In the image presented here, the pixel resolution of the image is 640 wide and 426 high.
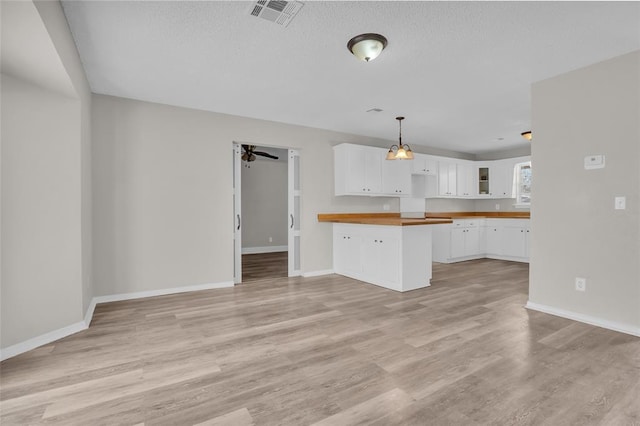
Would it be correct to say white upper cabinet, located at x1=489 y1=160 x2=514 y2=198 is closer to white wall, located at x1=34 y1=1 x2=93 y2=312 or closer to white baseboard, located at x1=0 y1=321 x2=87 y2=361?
white wall, located at x1=34 y1=1 x2=93 y2=312

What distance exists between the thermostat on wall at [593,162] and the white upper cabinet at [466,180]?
4.28m

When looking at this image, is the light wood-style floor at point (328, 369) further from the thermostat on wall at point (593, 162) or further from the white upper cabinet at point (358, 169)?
the white upper cabinet at point (358, 169)

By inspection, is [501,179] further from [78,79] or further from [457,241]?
[78,79]

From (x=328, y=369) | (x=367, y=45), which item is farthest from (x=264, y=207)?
(x=328, y=369)

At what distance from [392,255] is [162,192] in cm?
318

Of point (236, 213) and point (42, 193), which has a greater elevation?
point (42, 193)

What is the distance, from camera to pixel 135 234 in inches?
160

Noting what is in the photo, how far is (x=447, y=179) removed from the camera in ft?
23.5

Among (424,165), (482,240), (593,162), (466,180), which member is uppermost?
(424,165)

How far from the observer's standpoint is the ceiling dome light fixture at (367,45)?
101 inches

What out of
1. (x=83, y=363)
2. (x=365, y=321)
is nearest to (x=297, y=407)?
(x=365, y=321)

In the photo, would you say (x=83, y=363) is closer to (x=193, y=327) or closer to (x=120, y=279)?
(x=193, y=327)

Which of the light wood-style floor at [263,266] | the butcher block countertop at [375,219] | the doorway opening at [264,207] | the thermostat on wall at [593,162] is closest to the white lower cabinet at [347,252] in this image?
the butcher block countertop at [375,219]

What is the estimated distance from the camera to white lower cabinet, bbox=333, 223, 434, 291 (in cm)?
428
